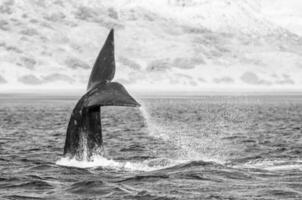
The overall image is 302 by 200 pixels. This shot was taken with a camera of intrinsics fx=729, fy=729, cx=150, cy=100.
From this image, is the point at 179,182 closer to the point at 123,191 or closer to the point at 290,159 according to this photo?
the point at 123,191

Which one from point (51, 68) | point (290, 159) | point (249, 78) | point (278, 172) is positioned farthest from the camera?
point (249, 78)

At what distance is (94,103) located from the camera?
1678 cm

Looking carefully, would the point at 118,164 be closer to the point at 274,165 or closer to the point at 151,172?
the point at 151,172

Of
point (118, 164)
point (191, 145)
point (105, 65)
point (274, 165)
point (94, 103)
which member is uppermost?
point (105, 65)

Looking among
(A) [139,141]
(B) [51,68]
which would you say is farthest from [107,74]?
(B) [51,68]

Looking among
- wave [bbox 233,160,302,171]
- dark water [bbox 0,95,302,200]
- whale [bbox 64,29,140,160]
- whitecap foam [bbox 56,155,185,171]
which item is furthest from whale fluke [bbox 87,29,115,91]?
wave [bbox 233,160,302,171]

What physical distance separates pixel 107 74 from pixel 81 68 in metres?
168

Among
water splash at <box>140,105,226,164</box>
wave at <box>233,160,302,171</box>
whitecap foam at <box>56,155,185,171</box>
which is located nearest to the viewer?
whitecap foam at <box>56,155,185,171</box>

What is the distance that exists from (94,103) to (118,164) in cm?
385

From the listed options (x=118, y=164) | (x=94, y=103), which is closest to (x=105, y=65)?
(x=94, y=103)

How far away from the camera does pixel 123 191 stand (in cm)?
1568

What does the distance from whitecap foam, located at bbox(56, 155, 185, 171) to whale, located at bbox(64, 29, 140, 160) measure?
0.25m

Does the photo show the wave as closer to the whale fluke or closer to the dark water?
the dark water

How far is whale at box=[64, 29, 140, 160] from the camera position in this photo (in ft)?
54.4
